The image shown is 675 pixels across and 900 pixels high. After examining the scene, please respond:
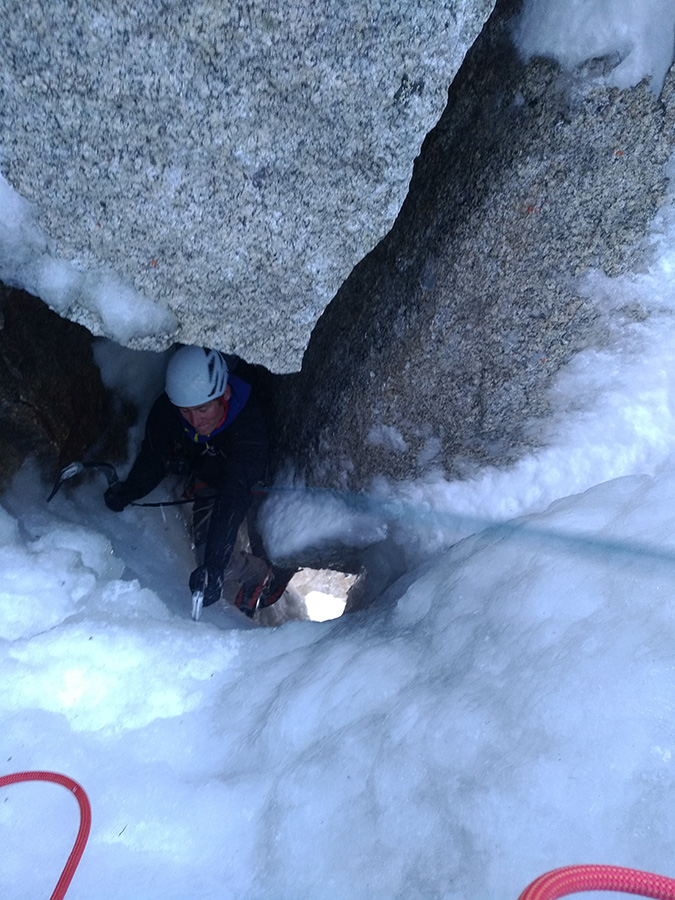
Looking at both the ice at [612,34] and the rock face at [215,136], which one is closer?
the rock face at [215,136]

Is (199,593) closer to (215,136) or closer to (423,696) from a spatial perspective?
(423,696)

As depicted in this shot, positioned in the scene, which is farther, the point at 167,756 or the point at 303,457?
the point at 303,457

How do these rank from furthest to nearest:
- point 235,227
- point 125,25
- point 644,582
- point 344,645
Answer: point 344,645 < point 235,227 < point 644,582 < point 125,25

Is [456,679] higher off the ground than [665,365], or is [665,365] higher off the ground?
[665,365]

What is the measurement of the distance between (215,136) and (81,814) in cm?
167

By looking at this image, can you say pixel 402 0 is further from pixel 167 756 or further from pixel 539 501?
pixel 167 756

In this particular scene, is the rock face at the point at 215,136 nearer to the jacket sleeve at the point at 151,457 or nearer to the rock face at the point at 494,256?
the rock face at the point at 494,256

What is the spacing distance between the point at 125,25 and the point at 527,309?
145 centimetres

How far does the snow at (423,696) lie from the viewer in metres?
1.27

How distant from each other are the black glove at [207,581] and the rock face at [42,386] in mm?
861

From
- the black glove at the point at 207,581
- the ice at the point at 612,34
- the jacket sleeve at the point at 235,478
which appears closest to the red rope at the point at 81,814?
the black glove at the point at 207,581

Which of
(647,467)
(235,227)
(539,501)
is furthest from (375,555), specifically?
(235,227)

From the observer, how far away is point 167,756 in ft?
5.34

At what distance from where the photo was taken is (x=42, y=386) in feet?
9.24
